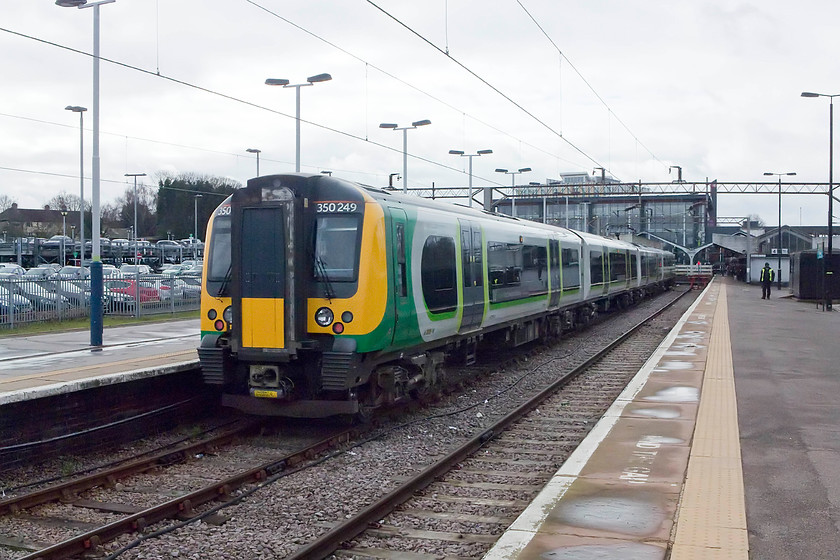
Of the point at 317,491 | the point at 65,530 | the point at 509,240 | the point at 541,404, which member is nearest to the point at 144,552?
the point at 65,530

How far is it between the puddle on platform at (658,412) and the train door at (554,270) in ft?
27.4

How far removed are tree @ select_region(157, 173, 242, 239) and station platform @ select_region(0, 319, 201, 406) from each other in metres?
55.2

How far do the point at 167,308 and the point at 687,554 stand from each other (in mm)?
23303

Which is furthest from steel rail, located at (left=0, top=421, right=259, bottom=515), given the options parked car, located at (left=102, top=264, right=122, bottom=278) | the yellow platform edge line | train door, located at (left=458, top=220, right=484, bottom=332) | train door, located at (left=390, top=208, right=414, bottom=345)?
parked car, located at (left=102, top=264, right=122, bottom=278)

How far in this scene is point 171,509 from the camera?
23.1ft

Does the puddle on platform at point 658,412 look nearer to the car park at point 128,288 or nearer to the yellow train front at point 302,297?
the yellow train front at point 302,297

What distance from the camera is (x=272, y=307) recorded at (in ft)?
31.6

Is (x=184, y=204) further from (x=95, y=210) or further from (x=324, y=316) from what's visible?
(x=324, y=316)

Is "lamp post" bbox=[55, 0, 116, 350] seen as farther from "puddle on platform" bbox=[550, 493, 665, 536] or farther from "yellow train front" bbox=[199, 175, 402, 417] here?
"puddle on platform" bbox=[550, 493, 665, 536]

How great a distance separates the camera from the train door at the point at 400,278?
10.2 meters

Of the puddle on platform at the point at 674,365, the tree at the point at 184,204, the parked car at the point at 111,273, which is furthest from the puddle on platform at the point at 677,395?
the tree at the point at 184,204

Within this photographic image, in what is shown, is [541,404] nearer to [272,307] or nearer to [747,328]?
[272,307]

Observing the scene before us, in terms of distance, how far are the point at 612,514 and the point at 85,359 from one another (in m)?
9.84

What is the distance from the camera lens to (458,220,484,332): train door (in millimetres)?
12805
